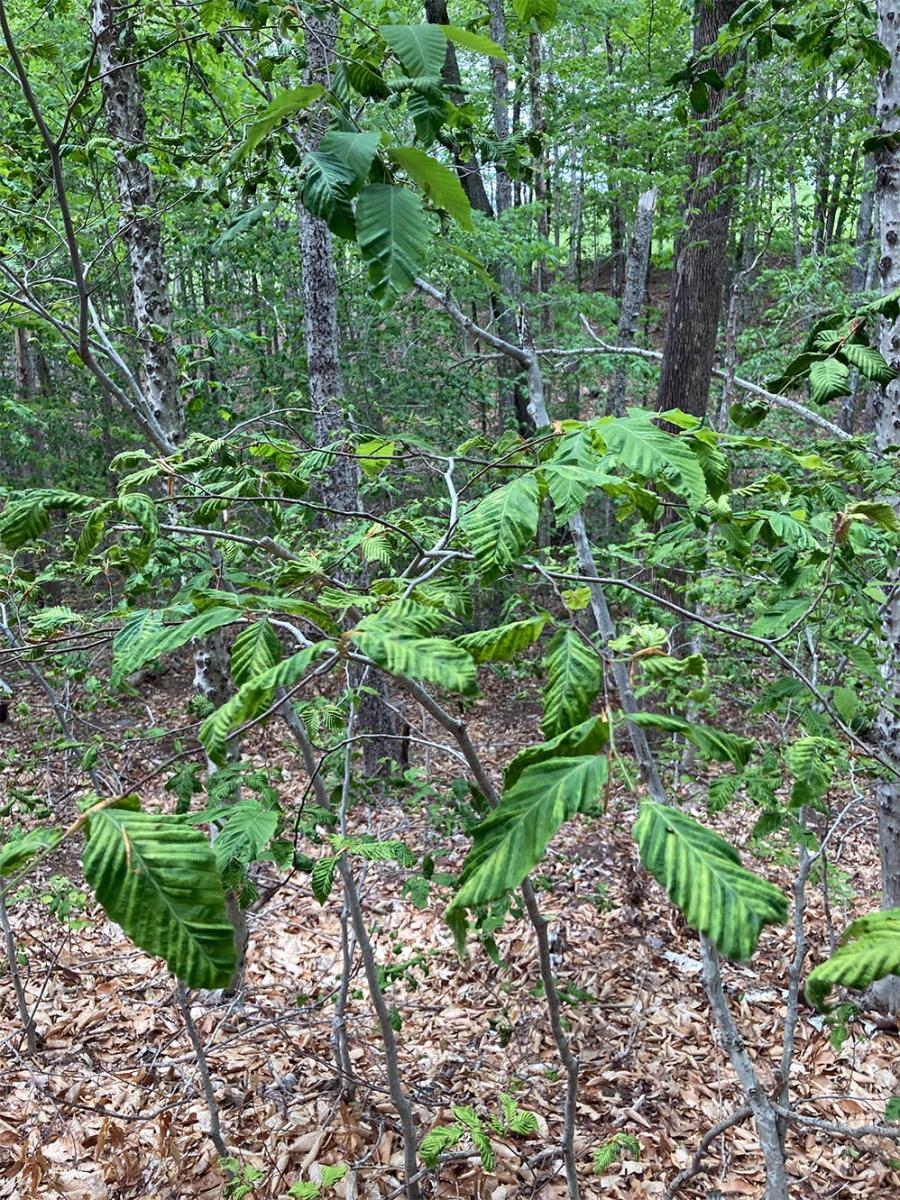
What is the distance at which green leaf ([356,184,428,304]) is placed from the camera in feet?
3.17

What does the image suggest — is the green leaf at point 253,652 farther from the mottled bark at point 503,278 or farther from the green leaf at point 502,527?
the mottled bark at point 503,278

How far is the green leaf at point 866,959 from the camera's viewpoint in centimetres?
76

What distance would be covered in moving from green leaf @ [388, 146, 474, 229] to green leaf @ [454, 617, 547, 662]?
543 millimetres

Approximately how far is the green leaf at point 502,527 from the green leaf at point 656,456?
155 millimetres

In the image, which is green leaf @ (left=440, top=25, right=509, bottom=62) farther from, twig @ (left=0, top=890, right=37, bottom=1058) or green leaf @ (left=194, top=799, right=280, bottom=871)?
twig @ (left=0, top=890, right=37, bottom=1058)

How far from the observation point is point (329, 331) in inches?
215

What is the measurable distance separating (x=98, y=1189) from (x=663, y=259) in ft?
41.5

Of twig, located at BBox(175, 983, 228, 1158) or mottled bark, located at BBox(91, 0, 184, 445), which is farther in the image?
mottled bark, located at BBox(91, 0, 184, 445)

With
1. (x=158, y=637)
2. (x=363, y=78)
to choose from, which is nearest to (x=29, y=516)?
(x=158, y=637)

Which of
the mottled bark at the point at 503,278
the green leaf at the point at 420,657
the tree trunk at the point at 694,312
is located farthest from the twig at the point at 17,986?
the mottled bark at the point at 503,278

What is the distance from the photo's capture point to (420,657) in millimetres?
842

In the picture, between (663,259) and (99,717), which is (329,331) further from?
(663,259)

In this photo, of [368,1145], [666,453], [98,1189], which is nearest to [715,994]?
[666,453]

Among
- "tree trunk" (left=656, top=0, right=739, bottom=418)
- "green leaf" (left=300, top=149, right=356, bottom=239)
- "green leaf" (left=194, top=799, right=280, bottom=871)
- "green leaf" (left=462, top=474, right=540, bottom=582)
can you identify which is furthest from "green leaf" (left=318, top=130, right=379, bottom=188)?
"tree trunk" (left=656, top=0, right=739, bottom=418)
